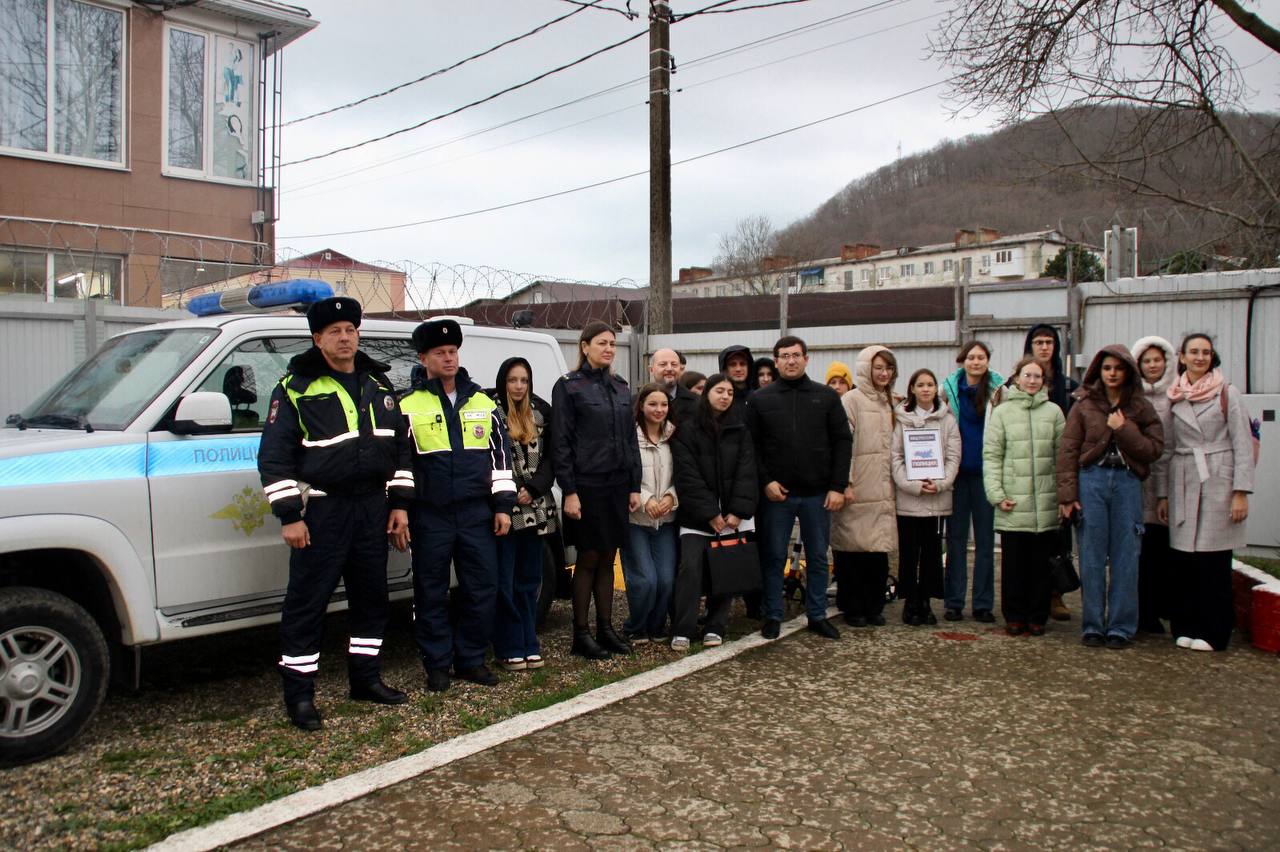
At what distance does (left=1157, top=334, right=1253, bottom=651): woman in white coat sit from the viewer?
6.01 m

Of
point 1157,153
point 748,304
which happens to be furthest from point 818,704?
point 748,304

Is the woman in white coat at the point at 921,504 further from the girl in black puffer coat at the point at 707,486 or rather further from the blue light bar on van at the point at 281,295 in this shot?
the blue light bar on van at the point at 281,295

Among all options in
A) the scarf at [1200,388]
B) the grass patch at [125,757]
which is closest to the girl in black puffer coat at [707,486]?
the scarf at [1200,388]

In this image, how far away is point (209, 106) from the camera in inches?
586

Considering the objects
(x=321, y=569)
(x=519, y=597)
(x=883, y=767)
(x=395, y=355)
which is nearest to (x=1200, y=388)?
(x=883, y=767)

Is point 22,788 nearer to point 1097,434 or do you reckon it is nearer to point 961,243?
point 1097,434

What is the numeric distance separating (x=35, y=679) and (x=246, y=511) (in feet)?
3.85

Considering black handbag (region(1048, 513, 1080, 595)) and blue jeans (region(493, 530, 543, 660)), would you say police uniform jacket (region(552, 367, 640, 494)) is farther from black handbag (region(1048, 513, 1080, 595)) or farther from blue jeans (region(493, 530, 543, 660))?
black handbag (region(1048, 513, 1080, 595))

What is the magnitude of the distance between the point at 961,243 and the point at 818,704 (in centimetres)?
5965

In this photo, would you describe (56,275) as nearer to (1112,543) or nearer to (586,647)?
(586,647)

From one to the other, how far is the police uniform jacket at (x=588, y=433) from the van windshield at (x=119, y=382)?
1.91 meters

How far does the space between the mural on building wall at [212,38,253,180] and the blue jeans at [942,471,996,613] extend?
1259 cm

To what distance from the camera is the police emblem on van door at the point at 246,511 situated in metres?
4.90

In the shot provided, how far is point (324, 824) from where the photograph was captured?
365cm
